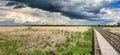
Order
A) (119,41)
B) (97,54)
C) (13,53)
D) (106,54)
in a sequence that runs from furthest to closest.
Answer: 1. (119,41)
2. (13,53)
3. (106,54)
4. (97,54)

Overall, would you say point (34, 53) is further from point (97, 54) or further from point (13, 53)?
point (97, 54)

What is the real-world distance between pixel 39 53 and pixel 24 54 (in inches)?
38.9

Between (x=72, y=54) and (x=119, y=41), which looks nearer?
(x=72, y=54)

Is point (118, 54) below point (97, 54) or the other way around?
below

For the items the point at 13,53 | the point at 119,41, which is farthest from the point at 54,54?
the point at 119,41

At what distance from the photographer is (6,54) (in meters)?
16.8

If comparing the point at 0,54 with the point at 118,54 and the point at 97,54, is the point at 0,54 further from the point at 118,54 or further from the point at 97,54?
the point at 97,54

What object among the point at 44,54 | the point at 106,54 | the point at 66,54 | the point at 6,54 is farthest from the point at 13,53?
the point at 106,54

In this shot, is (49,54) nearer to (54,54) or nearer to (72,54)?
(54,54)

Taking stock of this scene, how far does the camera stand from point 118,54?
55.5ft

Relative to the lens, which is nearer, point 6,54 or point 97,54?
point 97,54

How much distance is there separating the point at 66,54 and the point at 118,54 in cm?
340

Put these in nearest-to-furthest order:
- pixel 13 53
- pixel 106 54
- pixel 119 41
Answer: pixel 106 54 → pixel 13 53 → pixel 119 41

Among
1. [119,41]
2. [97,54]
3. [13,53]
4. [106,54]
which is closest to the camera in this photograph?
[97,54]
